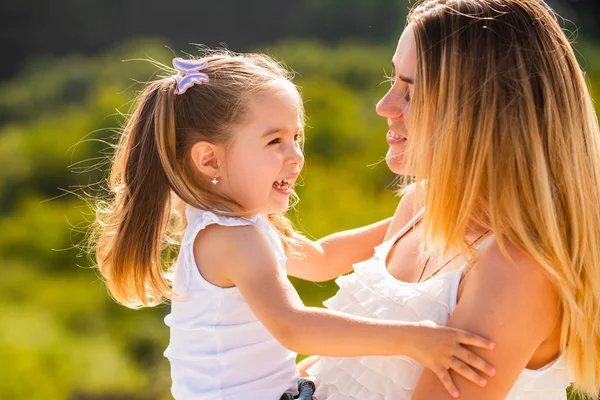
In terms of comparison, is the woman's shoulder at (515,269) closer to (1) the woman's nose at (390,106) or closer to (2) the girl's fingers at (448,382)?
(2) the girl's fingers at (448,382)

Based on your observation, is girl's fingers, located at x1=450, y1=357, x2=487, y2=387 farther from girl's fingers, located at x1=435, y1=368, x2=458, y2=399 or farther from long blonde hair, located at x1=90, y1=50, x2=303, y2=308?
long blonde hair, located at x1=90, y1=50, x2=303, y2=308

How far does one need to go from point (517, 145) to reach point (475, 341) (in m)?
0.37

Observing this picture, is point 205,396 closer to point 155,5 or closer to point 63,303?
point 63,303

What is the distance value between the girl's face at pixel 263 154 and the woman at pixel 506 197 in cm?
32

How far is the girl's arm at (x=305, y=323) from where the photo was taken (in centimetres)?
157

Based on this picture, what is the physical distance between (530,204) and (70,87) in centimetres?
542

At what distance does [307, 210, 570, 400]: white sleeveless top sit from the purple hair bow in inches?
22.5

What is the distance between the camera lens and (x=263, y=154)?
192cm

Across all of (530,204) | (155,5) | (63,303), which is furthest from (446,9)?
(155,5)

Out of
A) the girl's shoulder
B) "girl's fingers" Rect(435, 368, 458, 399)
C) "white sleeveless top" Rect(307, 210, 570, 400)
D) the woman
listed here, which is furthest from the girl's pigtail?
"girl's fingers" Rect(435, 368, 458, 399)

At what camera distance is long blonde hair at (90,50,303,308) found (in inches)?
76.8

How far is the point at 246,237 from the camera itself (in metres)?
1.84

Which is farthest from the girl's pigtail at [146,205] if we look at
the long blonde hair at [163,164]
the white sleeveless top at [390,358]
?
the white sleeveless top at [390,358]

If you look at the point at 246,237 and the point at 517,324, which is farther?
the point at 246,237
